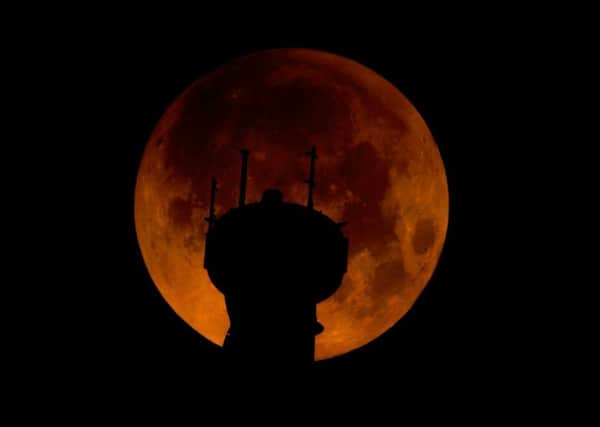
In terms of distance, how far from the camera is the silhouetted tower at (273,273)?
4105 millimetres

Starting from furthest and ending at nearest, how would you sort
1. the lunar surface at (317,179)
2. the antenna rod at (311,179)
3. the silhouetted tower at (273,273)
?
the lunar surface at (317,179), the antenna rod at (311,179), the silhouetted tower at (273,273)

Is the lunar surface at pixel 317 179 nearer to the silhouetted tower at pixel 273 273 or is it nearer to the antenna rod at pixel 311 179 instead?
the antenna rod at pixel 311 179

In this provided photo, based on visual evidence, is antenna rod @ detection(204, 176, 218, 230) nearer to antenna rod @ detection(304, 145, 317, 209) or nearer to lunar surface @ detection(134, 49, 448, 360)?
lunar surface @ detection(134, 49, 448, 360)

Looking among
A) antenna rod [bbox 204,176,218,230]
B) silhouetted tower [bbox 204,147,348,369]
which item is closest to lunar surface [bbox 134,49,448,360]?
antenna rod [bbox 204,176,218,230]

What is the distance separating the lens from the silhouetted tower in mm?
4105

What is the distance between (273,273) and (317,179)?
56 centimetres

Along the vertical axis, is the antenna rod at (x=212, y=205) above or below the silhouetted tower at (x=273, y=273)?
above

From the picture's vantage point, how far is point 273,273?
4.11 meters

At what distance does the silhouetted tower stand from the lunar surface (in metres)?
0.21

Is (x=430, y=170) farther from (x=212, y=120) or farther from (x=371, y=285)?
(x=212, y=120)

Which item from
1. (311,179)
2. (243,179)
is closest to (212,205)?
(243,179)

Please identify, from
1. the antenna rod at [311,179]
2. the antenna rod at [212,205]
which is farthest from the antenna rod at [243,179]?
the antenna rod at [311,179]

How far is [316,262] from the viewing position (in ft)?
13.6

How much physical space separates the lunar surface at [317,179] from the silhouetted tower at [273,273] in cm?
21
